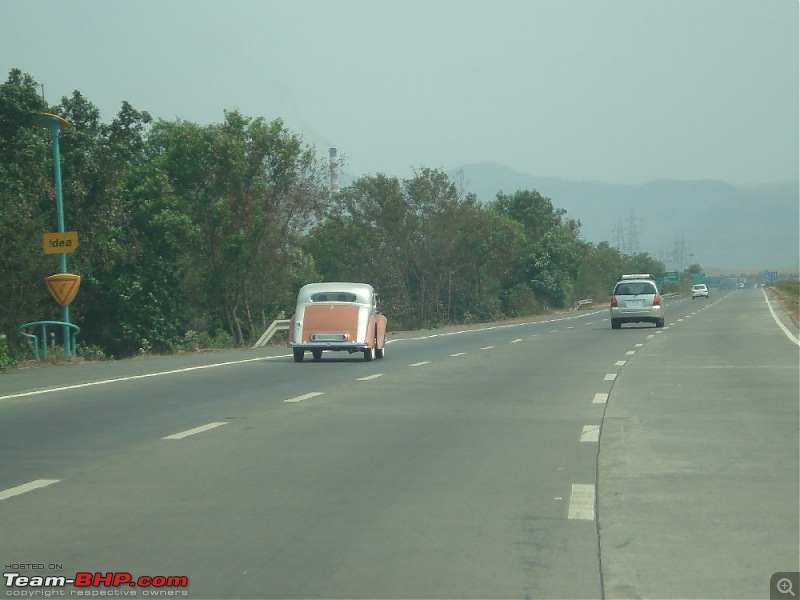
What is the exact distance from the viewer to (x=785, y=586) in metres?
6.24

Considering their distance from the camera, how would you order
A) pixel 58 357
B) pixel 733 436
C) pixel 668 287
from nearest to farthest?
1. pixel 733 436
2. pixel 58 357
3. pixel 668 287

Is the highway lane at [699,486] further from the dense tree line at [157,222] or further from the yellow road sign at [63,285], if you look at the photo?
the dense tree line at [157,222]

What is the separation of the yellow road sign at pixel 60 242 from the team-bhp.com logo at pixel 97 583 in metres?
22.9

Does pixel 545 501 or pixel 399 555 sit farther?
pixel 545 501

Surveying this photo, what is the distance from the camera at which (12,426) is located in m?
13.5

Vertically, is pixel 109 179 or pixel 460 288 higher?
pixel 109 179

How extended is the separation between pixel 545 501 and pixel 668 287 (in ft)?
566

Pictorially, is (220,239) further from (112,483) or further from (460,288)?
(112,483)

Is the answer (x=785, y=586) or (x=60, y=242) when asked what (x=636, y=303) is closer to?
(x=60, y=242)

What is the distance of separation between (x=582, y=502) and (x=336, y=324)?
17.7 meters

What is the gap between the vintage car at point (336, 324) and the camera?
26.0 metres

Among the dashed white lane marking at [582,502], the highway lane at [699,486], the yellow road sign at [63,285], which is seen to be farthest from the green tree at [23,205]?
the dashed white lane marking at [582,502]

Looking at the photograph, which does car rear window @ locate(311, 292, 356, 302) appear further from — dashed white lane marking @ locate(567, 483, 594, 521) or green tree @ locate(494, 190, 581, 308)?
green tree @ locate(494, 190, 581, 308)

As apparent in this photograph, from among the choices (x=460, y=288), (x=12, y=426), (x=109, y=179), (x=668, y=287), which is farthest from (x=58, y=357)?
(x=668, y=287)
